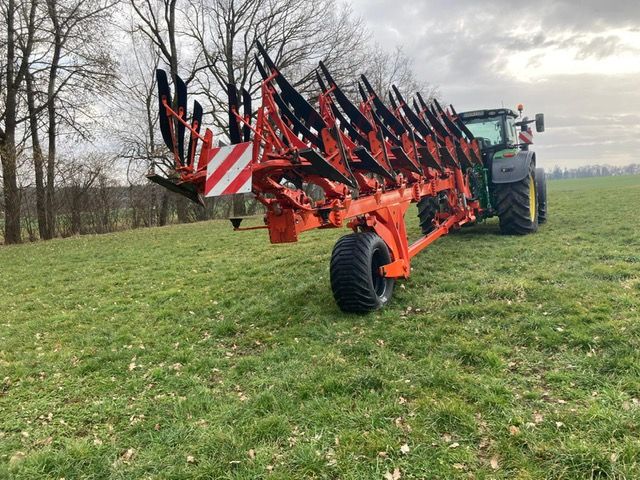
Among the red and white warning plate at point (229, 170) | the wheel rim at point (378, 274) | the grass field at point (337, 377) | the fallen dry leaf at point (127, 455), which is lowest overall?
the fallen dry leaf at point (127, 455)

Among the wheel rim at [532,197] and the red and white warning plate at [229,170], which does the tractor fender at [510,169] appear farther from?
the red and white warning plate at [229,170]

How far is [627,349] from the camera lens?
3.71 meters

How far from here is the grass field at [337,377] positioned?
2822 mm

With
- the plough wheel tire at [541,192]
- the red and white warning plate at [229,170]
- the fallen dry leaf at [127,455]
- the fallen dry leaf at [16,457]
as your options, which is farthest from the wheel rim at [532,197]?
the fallen dry leaf at [16,457]

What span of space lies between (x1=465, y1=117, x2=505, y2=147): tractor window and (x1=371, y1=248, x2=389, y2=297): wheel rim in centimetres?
553

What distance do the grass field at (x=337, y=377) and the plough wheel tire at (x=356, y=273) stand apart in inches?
6.7

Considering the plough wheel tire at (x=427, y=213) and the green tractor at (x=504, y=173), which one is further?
the plough wheel tire at (x=427, y=213)

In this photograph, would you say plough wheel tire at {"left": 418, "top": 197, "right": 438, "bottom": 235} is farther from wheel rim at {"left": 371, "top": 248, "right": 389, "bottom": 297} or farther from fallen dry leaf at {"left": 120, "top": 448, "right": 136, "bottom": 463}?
fallen dry leaf at {"left": 120, "top": 448, "right": 136, "bottom": 463}

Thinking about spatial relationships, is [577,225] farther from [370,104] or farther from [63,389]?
[63,389]

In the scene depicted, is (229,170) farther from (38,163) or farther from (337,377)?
(38,163)

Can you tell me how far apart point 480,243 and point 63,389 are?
23.2 ft

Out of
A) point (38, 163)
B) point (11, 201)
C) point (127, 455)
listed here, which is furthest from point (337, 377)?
point (38, 163)

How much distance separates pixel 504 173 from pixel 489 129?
1339 mm

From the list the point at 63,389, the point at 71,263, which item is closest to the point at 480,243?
the point at 63,389
